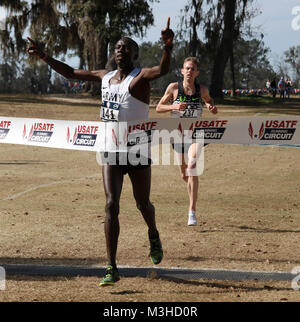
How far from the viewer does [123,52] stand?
21.0 ft

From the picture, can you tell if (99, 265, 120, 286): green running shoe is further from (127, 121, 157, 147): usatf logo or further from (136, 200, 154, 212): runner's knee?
(127, 121, 157, 147): usatf logo

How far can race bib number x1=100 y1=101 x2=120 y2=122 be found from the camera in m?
6.30

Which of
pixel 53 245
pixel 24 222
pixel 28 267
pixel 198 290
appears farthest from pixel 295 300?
pixel 24 222

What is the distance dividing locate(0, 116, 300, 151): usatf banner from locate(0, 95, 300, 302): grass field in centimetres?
105

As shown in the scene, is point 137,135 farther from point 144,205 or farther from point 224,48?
point 224,48

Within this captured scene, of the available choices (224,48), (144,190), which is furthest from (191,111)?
(224,48)

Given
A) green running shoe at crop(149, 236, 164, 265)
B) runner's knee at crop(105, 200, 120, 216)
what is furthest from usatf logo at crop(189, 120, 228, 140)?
runner's knee at crop(105, 200, 120, 216)

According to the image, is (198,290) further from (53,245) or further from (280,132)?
(280,132)

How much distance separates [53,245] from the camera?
812 centimetres

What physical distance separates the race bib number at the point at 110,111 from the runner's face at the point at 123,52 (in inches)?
15.4

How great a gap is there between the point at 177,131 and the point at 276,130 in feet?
4.93

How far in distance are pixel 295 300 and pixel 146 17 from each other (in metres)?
33.2
